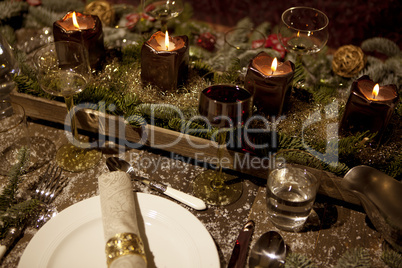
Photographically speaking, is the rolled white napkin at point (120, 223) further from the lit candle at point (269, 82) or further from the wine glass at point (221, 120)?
the lit candle at point (269, 82)

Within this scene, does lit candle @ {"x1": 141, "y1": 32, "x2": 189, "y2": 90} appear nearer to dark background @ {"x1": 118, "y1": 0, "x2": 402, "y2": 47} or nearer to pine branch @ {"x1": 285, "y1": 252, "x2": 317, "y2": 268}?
pine branch @ {"x1": 285, "y1": 252, "x2": 317, "y2": 268}

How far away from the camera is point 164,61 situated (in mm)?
1021

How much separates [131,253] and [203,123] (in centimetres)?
42

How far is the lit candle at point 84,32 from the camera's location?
1.07 meters

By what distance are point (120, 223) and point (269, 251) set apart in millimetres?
316

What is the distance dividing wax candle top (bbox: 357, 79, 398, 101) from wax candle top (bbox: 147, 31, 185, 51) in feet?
1.56

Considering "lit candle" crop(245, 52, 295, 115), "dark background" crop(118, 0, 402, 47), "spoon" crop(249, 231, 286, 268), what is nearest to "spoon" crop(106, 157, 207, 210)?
"spoon" crop(249, 231, 286, 268)

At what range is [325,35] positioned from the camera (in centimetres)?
113

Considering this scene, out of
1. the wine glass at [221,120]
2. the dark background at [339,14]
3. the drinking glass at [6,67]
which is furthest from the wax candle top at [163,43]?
the dark background at [339,14]

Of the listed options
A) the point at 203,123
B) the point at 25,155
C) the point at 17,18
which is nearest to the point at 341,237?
the point at 203,123

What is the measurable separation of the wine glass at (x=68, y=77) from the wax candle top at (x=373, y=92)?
2.31 feet

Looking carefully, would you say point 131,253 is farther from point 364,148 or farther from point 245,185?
point 364,148

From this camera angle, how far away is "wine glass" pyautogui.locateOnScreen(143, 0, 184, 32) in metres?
1.32

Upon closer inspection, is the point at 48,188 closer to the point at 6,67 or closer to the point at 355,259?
the point at 6,67
